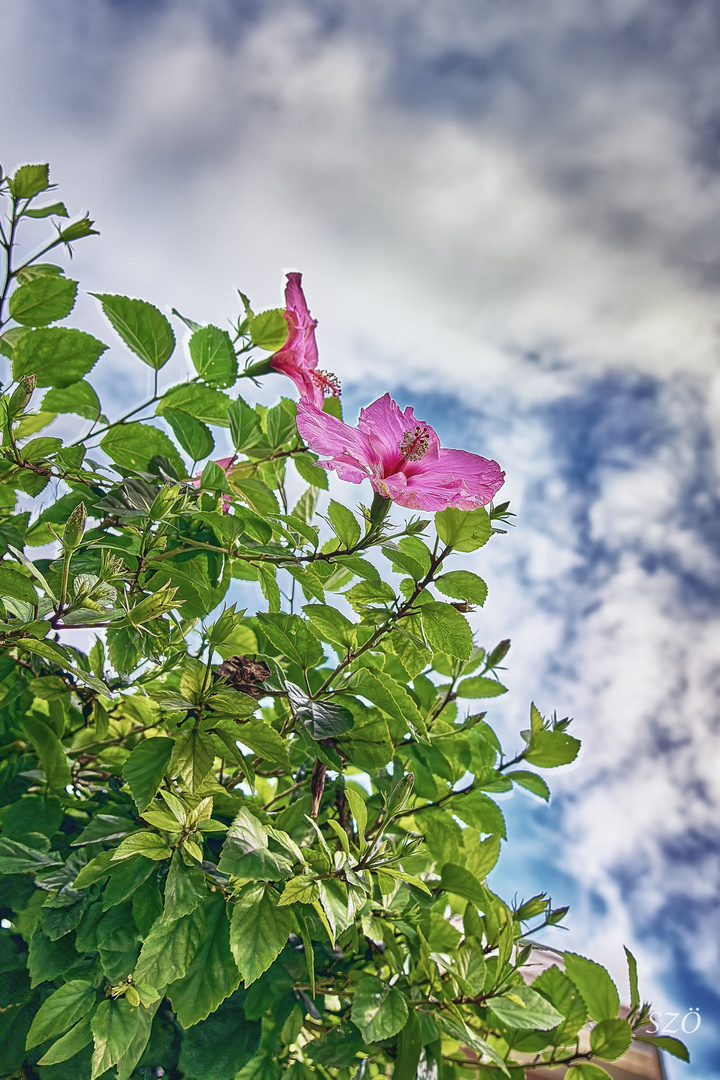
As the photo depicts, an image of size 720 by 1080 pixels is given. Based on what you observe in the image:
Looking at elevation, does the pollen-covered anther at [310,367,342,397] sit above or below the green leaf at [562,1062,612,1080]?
above

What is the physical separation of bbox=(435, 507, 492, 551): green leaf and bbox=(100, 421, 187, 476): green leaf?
45 centimetres

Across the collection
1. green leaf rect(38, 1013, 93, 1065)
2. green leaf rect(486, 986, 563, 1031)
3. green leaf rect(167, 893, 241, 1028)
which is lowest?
green leaf rect(38, 1013, 93, 1065)

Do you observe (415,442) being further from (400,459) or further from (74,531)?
(74,531)

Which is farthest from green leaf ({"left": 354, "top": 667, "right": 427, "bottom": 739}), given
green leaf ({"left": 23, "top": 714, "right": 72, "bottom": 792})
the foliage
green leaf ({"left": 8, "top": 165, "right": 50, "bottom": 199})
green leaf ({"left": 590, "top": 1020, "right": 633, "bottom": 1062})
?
green leaf ({"left": 8, "top": 165, "right": 50, "bottom": 199})

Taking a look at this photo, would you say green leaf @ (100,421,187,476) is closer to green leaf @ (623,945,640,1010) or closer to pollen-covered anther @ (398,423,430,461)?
pollen-covered anther @ (398,423,430,461)

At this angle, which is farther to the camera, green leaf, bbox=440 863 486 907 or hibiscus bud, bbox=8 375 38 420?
green leaf, bbox=440 863 486 907

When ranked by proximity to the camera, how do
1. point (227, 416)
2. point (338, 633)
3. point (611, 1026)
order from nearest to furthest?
point (338, 633) < point (611, 1026) < point (227, 416)

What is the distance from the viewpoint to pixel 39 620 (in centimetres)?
71

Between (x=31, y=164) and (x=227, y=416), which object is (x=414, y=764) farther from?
(x=31, y=164)

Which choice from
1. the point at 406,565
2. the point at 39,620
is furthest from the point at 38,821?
the point at 406,565

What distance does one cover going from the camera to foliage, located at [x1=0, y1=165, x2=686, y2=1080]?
743mm

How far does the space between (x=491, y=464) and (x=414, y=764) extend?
0.46m

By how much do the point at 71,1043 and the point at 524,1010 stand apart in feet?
1.70

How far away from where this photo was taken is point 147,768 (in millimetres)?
768
